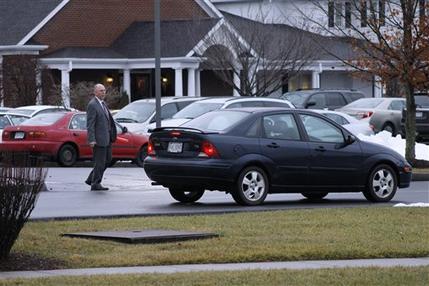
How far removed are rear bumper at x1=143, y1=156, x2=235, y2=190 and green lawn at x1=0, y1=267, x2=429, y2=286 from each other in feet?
22.2

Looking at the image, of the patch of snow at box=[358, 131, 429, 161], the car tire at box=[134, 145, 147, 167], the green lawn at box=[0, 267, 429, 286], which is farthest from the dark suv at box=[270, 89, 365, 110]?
the green lawn at box=[0, 267, 429, 286]

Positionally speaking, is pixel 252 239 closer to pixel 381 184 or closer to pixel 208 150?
pixel 208 150

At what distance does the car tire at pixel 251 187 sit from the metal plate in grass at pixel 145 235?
14.2 feet

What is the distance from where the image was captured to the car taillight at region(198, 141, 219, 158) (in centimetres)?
1672

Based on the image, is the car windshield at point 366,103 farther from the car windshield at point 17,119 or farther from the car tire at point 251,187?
the car tire at point 251,187

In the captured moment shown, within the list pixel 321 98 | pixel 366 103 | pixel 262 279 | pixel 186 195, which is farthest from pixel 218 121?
pixel 321 98

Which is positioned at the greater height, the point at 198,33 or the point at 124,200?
the point at 198,33

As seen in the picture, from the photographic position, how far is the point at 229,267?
10.3 meters

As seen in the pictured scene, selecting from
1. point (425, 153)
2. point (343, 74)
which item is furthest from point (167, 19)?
→ point (425, 153)

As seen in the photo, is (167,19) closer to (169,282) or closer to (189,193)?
(189,193)

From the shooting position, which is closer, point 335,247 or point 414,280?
point 414,280

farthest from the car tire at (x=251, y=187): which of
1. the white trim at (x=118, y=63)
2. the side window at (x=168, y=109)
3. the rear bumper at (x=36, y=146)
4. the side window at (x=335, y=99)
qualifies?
the white trim at (x=118, y=63)

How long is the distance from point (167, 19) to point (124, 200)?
124ft

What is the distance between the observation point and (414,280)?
9438 millimetres
